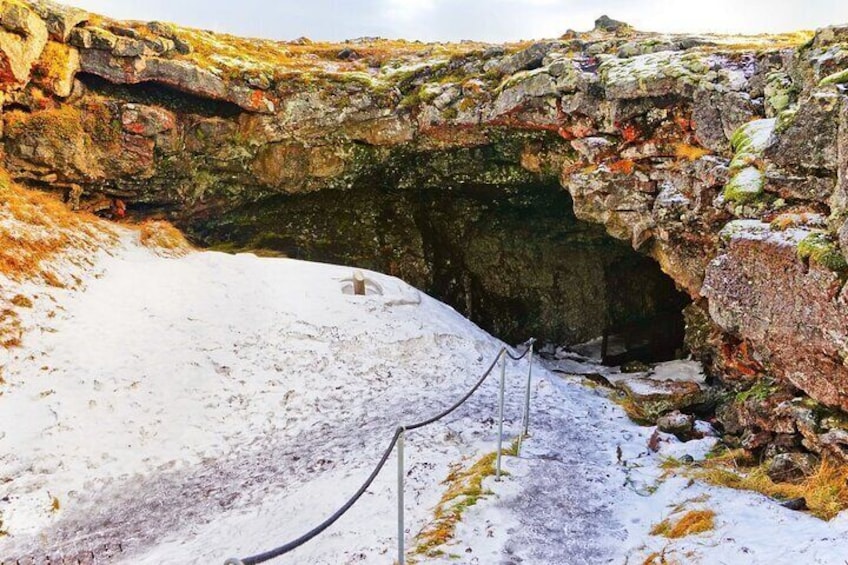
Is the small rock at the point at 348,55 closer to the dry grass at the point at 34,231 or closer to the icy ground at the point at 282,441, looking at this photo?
the icy ground at the point at 282,441

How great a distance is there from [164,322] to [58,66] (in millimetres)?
9438

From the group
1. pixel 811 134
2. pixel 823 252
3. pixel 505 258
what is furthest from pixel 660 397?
pixel 505 258

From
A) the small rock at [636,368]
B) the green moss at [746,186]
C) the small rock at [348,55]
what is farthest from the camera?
the small rock at [348,55]

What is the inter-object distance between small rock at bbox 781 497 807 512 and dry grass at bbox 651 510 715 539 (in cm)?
94

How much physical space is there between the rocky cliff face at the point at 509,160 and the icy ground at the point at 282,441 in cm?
311

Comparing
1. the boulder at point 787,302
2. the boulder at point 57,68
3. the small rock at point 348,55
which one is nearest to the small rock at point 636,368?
the boulder at point 787,302

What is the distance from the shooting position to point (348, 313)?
1416 centimetres

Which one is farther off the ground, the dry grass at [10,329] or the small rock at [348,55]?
the small rock at [348,55]

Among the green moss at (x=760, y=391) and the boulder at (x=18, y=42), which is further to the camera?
the boulder at (x=18, y=42)

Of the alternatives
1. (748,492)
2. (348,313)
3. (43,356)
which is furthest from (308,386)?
(748,492)

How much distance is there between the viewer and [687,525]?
628 cm

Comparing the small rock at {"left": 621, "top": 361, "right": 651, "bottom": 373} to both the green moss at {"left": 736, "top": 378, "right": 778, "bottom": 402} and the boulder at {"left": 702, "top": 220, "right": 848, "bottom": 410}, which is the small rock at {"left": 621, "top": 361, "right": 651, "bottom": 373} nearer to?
the green moss at {"left": 736, "top": 378, "right": 778, "bottom": 402}

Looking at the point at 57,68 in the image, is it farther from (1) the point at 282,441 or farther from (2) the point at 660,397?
(2) the point at 660,397

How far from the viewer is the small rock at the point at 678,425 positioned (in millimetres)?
10648
